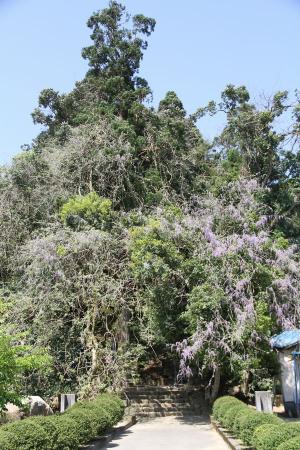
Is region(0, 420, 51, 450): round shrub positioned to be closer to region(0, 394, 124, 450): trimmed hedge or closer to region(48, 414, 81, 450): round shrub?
region(0, 394, 124, 450): trimmed hedge

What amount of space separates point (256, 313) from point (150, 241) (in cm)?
352

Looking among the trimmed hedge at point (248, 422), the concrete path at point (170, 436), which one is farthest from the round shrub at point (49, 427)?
→ the trimmed hedge at point (248, 422)

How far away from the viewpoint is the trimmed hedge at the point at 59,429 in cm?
663

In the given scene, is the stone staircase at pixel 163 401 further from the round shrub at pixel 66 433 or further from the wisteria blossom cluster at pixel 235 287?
the round shrub at pixel 66 433

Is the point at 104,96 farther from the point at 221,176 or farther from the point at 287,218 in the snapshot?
the point at 287,218

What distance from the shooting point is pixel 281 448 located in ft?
19.6

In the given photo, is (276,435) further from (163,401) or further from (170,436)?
(163,401)

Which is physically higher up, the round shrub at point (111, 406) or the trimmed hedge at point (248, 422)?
the round shrub at point (111, 406)

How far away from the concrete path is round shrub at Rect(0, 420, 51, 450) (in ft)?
9.99

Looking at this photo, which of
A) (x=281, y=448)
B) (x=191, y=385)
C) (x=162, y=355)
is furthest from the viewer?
(x=162, y=355)

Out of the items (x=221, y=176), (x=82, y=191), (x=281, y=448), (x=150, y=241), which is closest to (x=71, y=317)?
(x=150, y=241)

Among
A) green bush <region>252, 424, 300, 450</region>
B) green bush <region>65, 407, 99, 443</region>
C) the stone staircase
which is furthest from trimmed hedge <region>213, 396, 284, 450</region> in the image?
the stone staircase

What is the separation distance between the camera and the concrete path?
32.3ft

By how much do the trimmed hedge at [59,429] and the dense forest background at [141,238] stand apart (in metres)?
1.27
